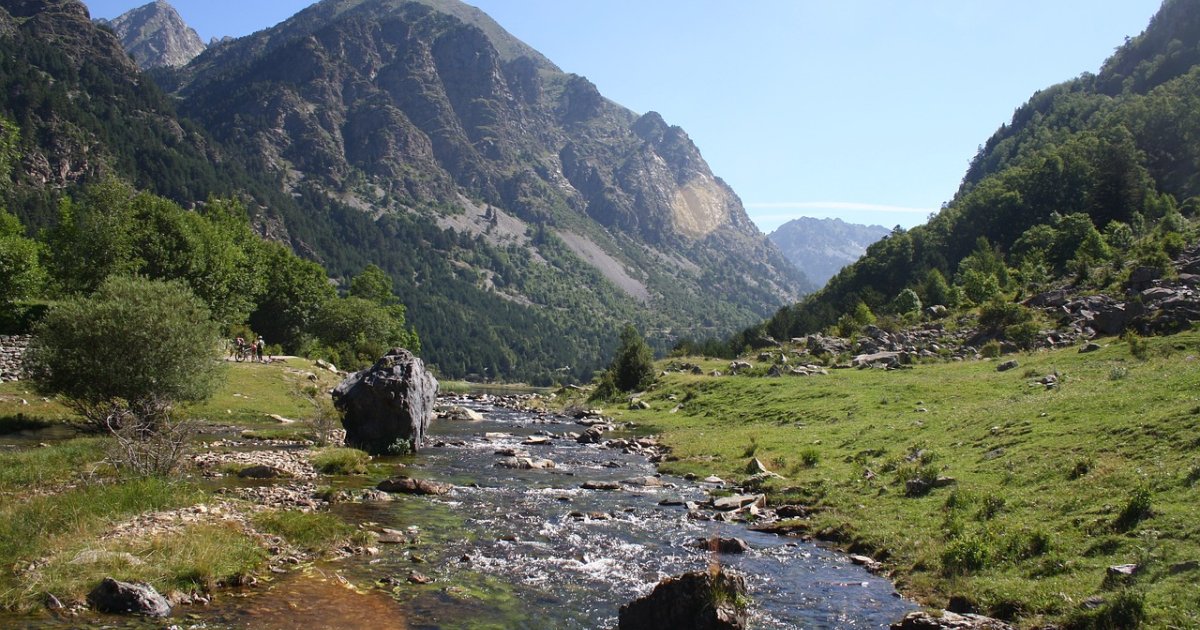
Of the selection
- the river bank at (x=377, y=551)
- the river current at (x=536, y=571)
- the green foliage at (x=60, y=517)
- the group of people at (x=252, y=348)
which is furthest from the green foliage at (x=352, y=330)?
the green foliage at (x=60, y=517)

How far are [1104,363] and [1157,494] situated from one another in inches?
1071

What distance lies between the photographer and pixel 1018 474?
2123 cm

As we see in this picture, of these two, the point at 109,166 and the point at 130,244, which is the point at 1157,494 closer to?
the point at 130,244

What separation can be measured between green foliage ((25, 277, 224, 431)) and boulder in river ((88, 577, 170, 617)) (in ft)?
69.0

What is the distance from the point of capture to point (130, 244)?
64250 mm

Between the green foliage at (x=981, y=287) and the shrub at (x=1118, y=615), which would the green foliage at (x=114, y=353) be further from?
the green foliage at (x=981, y=287)

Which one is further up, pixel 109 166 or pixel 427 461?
pixel 109 166

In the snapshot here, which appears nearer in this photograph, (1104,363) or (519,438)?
(1104,363)

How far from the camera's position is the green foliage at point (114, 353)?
1277 inches

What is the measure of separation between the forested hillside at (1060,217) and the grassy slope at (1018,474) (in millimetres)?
41569

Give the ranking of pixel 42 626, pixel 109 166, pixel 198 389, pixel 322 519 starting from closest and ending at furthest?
pixel 42 626 < pixel 322 519 < pixel 198 389 < pixel 109 166

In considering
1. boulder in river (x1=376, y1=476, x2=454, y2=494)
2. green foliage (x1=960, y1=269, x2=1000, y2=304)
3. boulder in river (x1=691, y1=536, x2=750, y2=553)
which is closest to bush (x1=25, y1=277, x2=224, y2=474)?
boulder in river (x1=376, y1=476, x2=454, y2=494)

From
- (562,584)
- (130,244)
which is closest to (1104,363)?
(562,584)

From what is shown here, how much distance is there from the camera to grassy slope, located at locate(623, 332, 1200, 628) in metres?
14.4
